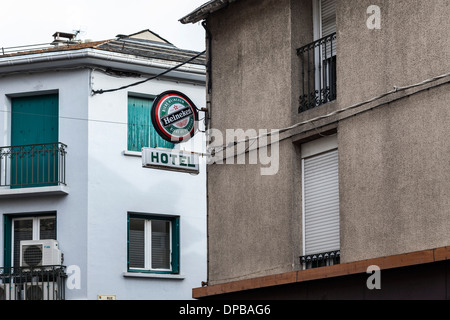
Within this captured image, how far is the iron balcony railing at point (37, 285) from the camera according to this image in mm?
20656

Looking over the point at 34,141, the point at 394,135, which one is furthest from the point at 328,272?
the point at 34,141

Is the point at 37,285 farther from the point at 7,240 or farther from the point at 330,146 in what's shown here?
Result: the point at 330,146

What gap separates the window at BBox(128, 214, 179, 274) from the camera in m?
21.5

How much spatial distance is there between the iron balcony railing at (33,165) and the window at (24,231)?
2.55 ft

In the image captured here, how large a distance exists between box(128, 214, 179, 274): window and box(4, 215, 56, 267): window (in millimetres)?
1829

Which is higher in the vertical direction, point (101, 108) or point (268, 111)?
point (101, 108)

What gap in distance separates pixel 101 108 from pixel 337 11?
8.59 meters

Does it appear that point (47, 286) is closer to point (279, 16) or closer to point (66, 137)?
point (66, 137)

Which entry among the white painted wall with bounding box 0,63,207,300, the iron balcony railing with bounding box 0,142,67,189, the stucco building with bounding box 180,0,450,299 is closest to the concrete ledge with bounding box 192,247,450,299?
the stucco building with bounding box 180,0,450,299

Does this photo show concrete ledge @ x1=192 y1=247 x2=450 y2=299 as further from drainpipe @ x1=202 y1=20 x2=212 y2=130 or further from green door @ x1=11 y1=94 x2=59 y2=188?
green door @ x1=11 y1=94 x2=59 y2=188

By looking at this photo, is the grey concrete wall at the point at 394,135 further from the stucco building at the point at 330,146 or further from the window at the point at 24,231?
the window at the point at 24,231

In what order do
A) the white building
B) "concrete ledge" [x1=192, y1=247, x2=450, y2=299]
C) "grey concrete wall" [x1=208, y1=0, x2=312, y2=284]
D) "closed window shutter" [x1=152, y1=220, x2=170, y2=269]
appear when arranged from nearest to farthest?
1. "concrete ledge" [x1=192, y1=247, x2=450, y2=299]
2. "grey concrete wall" [x1=208, y1=0, x2=312, y2=284]
3. the white building
4. "closed window shutter" [x1=152, y1=220, x2=170, y2=269]

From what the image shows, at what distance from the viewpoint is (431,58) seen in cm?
1247
